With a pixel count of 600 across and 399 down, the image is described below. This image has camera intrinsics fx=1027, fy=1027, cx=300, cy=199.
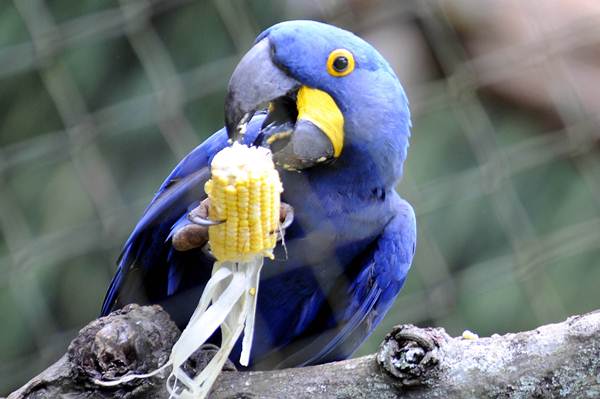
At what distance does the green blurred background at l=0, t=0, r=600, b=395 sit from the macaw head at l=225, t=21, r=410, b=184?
459 millimetres

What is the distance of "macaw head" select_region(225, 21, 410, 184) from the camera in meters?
1.41

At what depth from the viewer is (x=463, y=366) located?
3.66 feet

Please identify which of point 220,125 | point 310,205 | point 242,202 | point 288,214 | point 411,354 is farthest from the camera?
point 220,125

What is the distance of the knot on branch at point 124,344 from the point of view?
45.8 inches

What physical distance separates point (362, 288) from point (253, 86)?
1.26 feet

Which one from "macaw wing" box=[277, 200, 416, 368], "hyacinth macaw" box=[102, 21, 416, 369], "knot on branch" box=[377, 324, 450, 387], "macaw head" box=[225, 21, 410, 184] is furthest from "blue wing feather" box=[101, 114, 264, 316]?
"knot on branch" box=[377, 324, 450, 387]

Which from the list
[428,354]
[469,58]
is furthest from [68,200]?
[428,354]

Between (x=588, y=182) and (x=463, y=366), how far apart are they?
164cm

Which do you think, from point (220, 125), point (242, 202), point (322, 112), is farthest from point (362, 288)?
point (220, 125)

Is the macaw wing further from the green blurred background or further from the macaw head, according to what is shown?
the green blurred background

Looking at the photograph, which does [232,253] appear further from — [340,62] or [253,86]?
[340,62]

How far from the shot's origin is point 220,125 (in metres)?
2.30

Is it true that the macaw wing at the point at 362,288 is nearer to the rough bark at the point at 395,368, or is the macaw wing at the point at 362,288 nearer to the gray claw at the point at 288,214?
the gray claw at the point at 288,214

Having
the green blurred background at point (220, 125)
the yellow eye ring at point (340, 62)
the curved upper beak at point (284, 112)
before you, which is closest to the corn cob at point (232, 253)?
the curved upper beak at point (284, 112)
